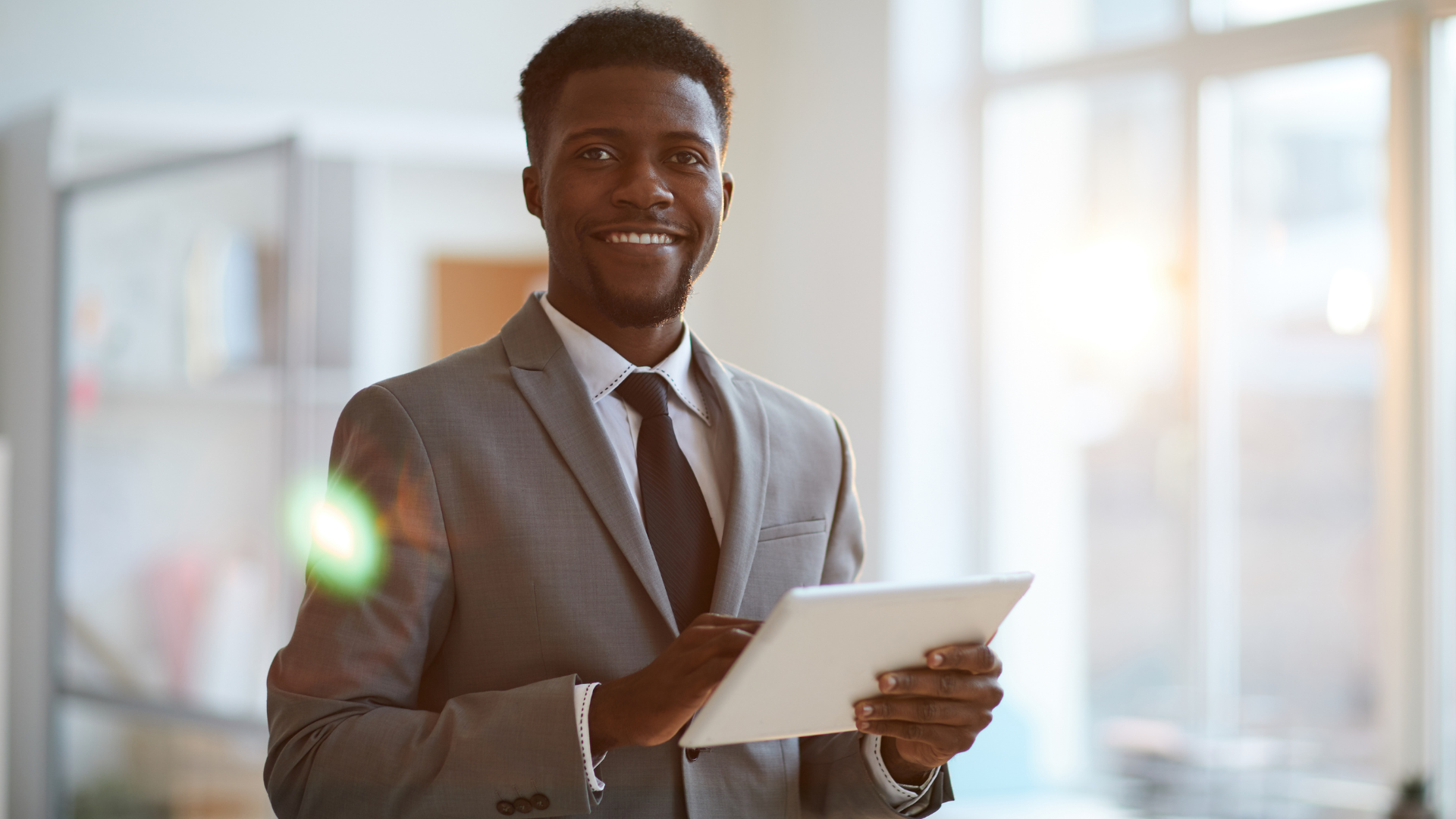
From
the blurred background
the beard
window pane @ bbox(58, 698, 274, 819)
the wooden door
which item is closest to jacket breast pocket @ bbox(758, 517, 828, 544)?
the beard

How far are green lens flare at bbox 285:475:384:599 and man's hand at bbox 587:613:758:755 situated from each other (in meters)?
0.23

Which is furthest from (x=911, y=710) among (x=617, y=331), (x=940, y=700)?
(x=617, y=331)

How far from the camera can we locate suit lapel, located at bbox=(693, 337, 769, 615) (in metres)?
1.22

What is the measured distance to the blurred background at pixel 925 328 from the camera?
3072 millimetres

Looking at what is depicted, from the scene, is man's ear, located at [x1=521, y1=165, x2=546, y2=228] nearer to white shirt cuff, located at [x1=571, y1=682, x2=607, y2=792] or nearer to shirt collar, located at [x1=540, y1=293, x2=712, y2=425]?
shirt collar, located at [x1=540, y1=293, x2=712, y2=425]

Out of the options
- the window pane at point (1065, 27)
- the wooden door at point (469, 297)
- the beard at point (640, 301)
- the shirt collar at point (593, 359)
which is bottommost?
the shirt collar at point (593, 359)

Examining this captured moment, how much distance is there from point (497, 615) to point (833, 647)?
331 millimetres

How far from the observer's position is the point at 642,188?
121cm

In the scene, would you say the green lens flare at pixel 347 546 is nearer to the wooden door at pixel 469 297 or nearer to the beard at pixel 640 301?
the beard at pixel 640 301

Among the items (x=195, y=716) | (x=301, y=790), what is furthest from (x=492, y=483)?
(x=195, y=716)

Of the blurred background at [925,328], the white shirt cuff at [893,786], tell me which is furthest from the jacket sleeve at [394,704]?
the blurred background at [925,328]

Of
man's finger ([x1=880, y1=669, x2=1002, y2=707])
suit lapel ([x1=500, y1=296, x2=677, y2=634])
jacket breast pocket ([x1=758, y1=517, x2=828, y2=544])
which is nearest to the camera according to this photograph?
man's finger ([x1=880, y1=669, x2=1002, y2=707])

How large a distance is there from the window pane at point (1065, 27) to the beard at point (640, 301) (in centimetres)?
287

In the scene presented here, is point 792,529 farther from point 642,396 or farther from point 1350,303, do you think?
point 1350,303
